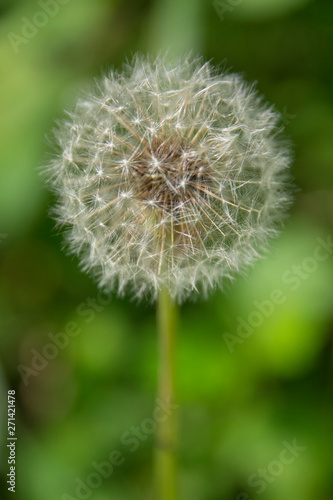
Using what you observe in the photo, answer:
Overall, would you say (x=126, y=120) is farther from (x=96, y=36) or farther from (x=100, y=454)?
(x=100, y=454)

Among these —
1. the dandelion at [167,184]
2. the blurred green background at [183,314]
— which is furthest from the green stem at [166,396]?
the blurred green background at [183,314]

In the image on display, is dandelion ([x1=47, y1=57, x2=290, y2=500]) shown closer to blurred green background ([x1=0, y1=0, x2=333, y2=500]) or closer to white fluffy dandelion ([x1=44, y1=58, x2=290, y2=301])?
white fluffy dandelion ([x1=44, y1=58, x2=290, y2=301])

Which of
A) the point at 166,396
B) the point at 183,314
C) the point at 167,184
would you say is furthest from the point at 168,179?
the point at 183,314

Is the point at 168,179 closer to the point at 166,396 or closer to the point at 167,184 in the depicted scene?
the point at 167,184

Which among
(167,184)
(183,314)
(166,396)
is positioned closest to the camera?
(167,184)

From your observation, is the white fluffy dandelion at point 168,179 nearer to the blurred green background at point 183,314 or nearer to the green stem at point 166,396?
the green stem at point 166,396

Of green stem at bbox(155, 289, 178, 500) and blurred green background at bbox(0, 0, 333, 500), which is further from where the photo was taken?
blurred green background at bbox(0, 0, 333, 500)

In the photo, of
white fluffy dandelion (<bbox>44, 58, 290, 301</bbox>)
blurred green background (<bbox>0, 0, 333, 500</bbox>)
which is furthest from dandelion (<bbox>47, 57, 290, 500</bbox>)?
blurred green background (<bbox>0, 0, 333, 500</bbox>)
